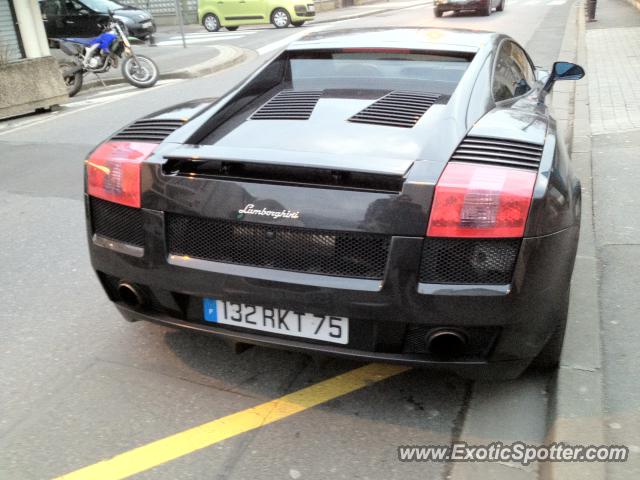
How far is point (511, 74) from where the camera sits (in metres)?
3.67

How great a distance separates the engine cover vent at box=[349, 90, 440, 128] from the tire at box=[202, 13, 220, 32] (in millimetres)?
22304

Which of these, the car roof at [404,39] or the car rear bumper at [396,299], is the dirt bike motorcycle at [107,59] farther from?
the car rear bumper at [396,299]

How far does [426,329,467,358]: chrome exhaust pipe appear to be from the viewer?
2375mm

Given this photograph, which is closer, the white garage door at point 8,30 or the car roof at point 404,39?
the car roof at point 404,39

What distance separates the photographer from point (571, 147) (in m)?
6.58

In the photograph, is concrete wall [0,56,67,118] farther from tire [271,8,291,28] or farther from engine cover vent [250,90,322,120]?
tire [271,8,291,28]

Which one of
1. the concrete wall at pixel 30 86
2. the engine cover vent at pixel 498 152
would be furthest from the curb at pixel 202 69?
the engine cover vent at pixel 498 152

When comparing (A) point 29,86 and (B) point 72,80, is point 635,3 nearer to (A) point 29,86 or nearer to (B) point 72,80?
(B) point 72,80

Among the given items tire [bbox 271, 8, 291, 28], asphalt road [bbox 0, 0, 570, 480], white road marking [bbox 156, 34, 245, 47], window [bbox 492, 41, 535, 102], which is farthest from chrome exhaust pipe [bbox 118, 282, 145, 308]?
tire [bbox 271, 8, 291, 28]

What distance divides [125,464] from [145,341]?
97 centimetres

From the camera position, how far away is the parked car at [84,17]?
18.1m

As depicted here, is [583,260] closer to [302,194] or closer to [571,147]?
[302,194]

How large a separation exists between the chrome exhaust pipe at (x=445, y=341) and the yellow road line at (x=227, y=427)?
0.34m

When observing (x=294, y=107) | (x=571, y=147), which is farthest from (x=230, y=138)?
(x=571, y=147)
